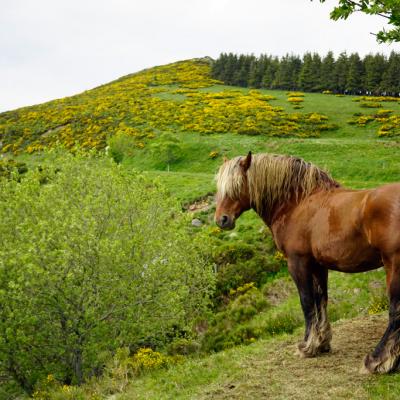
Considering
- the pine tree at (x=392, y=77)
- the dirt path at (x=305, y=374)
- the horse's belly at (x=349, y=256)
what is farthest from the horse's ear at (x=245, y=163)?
the pine tree at (x=392, y=77)

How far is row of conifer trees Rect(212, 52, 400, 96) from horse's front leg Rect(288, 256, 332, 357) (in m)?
88.0

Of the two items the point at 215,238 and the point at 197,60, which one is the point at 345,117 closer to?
the point at 215,238

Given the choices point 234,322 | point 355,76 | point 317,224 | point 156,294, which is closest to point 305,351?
point 317,224

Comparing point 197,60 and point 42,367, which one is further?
point 197,60

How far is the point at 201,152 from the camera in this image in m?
52.8

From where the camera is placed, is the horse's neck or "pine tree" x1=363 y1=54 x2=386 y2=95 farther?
"pine tree" x1=363 y1=54 x2=386 y2=95

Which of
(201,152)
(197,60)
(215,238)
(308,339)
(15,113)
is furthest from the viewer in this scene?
(197,60)

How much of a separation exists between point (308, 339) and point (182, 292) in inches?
352

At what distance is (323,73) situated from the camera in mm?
93562

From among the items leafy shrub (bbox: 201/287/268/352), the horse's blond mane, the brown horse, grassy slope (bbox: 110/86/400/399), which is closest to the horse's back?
the brown horse

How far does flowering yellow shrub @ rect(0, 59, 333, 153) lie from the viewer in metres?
62.2

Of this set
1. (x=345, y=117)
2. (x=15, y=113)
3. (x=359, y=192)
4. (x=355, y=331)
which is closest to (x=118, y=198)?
(x=355, y=331)

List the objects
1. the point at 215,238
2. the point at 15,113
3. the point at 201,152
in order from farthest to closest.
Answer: the point at 15,113, the point at 201,152, the point at 215,238

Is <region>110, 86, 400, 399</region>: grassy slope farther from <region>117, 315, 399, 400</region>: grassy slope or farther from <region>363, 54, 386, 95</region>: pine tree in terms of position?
<region>363, 54, 386, 95</region>: pine tree
